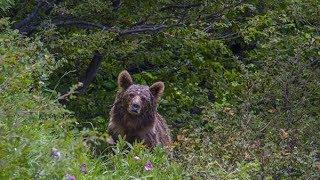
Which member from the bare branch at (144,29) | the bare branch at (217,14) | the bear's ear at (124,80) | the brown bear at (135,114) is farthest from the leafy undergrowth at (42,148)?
the bare branch at (217,14)

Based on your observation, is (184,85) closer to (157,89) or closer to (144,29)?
(144,29)

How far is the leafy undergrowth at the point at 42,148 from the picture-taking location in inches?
233

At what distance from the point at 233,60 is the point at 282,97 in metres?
3.73

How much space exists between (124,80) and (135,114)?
611 mm

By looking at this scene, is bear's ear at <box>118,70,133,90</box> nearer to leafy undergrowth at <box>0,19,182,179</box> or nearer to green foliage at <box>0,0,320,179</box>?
green foliage at <box>0,0,320,179</box>

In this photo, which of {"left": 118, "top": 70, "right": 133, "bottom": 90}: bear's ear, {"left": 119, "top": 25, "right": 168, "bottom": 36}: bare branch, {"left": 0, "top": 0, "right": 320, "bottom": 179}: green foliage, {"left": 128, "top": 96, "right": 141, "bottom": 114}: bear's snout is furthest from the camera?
{"left": 119, "top": 25, "right": 168, "bottom": 36}: bare branch

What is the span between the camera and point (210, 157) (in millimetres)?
8039

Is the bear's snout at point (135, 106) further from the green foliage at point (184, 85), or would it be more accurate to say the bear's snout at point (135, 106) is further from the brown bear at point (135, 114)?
the green foliage at point (184, 85)

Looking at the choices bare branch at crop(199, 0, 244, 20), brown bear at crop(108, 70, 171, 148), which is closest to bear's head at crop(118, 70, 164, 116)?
brown bear at crop(108, 70, 171, 148)

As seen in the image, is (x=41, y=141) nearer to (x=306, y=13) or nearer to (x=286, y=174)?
(x=286, y=174)

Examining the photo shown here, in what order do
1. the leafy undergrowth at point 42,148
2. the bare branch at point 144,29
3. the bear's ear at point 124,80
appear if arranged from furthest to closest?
the bare branch at point 144,29 < the bear's ear at point 124,80 < the leafy undergrowth at point 42,148

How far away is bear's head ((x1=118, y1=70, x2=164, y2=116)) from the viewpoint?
11430 millimetres

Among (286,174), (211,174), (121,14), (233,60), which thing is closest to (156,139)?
(286,174)

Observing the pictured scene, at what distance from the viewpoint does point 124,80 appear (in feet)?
38.9
